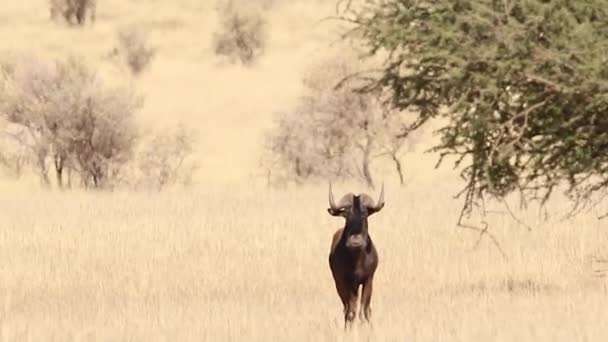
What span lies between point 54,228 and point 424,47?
7.99m

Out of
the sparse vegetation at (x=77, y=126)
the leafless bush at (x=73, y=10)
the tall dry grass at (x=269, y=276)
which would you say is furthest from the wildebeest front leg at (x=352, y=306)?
the leafless bush at (x=73, y=10)

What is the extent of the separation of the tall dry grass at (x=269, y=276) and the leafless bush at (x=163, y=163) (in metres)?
9.54

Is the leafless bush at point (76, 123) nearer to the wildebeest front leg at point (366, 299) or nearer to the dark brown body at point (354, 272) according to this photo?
the dark brown body at point (354, 272)

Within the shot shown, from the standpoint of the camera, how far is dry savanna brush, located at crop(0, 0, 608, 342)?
10.3 metres

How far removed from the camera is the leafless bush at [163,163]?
30969 millimetres

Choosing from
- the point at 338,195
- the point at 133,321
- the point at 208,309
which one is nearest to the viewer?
the point at 133,321

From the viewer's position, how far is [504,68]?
10.4 m

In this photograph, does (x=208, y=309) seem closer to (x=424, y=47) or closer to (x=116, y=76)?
(x=424, y=47)

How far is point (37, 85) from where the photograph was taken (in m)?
30.0

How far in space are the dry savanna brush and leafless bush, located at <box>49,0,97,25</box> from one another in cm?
2653

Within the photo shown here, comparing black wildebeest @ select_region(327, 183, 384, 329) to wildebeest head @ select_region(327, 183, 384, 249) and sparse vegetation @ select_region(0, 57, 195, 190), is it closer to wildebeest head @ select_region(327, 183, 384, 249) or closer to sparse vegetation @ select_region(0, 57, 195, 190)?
wildebeest head @ select_region(327, 183, 384, 249)

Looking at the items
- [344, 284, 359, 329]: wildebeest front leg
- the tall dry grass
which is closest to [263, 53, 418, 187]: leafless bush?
the tall dry grass

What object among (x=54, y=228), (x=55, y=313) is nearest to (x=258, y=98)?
(x=54, y=228)

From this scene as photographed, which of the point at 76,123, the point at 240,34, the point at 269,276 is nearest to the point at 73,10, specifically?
the point at 240,34
